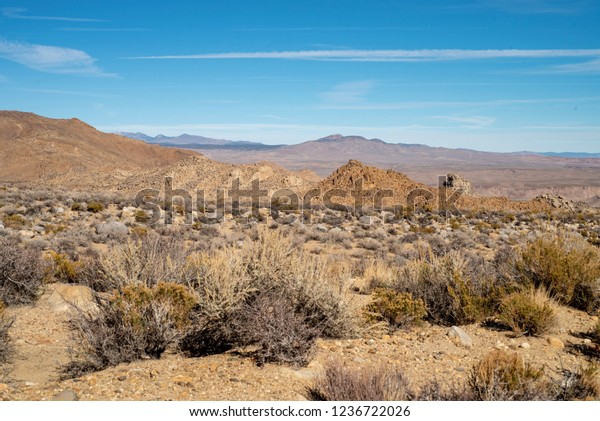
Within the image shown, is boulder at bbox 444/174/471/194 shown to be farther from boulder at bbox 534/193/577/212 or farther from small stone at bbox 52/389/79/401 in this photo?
small stone at bbox 52/389/79/401

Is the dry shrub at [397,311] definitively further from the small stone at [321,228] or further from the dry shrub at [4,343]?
the small stone at [321,228]

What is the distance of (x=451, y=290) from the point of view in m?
6.81

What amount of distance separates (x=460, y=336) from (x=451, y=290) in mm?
854

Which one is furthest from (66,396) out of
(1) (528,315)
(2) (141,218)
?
(2) (141,218)

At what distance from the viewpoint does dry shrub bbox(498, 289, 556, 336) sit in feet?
20.3

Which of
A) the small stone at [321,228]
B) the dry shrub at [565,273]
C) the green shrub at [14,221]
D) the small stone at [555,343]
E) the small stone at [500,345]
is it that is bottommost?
the small stone at [321,228]

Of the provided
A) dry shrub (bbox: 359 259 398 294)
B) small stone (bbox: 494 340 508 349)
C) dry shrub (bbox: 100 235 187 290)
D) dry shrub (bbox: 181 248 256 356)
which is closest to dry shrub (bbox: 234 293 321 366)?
dry shrub (bbox: 181 248 256 356)

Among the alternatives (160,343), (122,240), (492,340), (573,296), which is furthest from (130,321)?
(122,240)

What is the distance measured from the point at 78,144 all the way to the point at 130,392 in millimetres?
68280

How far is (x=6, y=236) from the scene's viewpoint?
44.5 ft

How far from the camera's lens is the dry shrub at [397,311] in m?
6.63

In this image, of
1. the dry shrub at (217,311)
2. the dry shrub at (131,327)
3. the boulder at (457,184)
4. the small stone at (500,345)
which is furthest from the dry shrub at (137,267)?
the boulder at (457,184)

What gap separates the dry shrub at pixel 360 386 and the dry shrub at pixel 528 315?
260 centimetres

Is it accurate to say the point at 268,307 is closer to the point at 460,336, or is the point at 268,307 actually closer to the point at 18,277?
the point at 460,336
